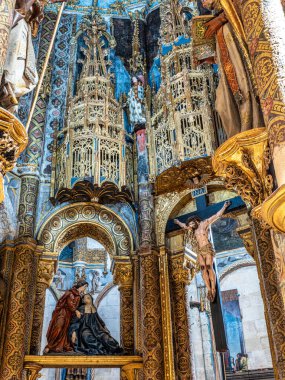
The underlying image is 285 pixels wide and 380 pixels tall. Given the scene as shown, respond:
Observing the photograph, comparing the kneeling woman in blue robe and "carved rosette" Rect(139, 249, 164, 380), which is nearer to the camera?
"carved rosette" Rect(139, 249, 164, 380)

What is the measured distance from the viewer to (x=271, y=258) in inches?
383

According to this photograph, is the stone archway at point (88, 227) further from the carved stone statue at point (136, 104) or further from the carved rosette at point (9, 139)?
the carved rosette at point (9, 139)

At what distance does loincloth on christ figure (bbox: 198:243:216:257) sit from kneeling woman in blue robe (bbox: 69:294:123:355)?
3.15 meters

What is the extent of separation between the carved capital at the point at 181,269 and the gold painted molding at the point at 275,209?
709 cm

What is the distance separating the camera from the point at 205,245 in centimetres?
1173

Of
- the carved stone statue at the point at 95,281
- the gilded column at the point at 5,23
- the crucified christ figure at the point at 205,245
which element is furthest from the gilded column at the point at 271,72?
the carved stone statue at the point at 95,281

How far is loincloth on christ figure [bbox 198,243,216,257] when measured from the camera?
11570 millimetres

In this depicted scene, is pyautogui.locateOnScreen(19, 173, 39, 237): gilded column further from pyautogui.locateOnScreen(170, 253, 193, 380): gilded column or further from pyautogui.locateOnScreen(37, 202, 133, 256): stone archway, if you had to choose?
pyautogui.locateOnScreen(170, 253, 193, 380): gilded column

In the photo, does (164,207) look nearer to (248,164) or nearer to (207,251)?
(207,251)

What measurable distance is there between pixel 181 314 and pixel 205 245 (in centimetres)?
185

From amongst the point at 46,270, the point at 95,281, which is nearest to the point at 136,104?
the point at 46,270

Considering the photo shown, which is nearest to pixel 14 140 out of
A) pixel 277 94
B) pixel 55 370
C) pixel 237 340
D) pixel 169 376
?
pixel 277 94

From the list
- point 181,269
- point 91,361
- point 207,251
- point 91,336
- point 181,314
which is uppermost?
point 207,251

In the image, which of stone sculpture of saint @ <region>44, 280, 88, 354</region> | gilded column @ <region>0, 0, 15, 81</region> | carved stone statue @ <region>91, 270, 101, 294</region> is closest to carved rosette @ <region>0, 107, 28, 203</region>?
gilded column @ <region>0, 0, 15, 81</region>
